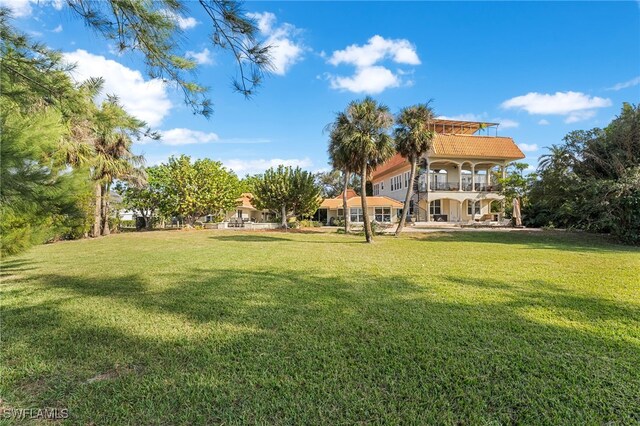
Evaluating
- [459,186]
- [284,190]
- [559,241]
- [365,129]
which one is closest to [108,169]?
[284,190]

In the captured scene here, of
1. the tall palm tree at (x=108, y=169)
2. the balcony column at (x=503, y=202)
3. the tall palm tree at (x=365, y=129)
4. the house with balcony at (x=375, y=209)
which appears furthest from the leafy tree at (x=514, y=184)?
the tall palm tree at (x=108, y=169)

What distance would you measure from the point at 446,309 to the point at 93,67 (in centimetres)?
540

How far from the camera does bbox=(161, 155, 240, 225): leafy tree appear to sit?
88.8 feet

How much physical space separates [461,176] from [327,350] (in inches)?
1259

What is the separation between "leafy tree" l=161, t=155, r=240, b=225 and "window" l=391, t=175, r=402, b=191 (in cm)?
1802

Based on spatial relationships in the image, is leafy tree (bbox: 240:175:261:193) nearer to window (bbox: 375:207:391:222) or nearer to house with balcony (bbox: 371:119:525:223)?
window (bbox: 375:207:391:222)

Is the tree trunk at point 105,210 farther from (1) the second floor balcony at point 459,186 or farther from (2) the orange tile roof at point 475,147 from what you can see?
(1) the second floor balcony at point 459,186

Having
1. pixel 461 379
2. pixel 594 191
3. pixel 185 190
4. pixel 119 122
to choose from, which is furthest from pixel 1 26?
pixel 185 190

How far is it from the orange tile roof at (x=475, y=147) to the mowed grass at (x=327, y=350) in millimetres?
25223

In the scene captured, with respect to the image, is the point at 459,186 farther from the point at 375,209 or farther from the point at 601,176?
the point at 601,176

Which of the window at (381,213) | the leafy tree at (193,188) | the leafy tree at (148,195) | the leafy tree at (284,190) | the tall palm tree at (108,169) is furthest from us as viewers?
the window at (381,213)

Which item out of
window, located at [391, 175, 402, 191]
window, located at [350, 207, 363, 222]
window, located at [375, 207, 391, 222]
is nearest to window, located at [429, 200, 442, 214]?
window, located at [391, 175, 402, 191]

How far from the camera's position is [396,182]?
36.6m

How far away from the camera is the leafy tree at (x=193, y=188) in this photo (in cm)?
2706
